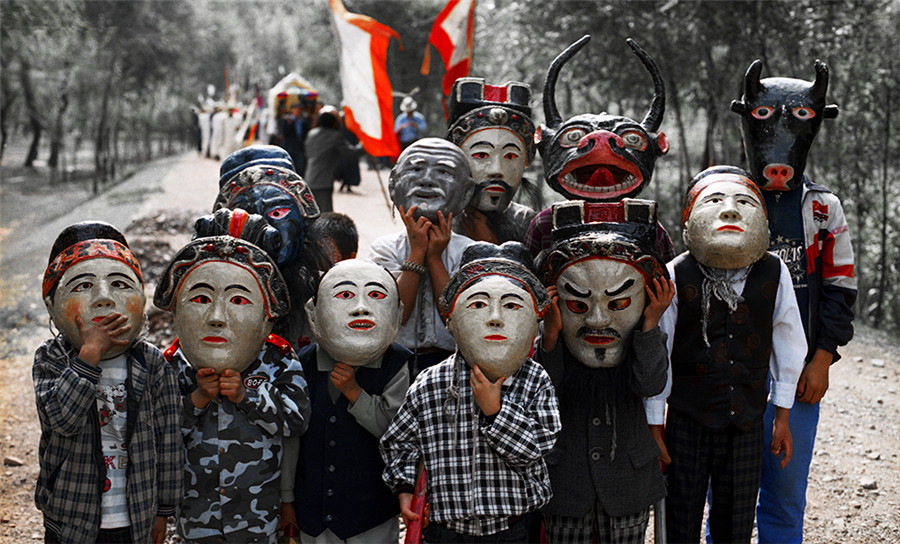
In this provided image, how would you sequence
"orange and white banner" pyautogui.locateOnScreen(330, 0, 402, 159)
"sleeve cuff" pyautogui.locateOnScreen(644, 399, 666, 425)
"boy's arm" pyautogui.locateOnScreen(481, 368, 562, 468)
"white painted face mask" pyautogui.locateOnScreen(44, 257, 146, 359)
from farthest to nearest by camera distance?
"orange and white banner" pyautogui.locateOnScreen(330, 0, 402, 159) < "sleeve cuff" pyautogui.locateOnScreen(644, 399, 666, 425) < "white painted face mask" pyautogui.locateOnScreen(44, 257, 146, 359) < "boy's arm" pyautogui.locateOnScreen(481, 368, 562, 468)

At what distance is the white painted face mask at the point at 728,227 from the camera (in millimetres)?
3096

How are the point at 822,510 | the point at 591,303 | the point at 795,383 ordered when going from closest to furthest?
the point at 591,303 < the point at 795,383 < the point at 822,510

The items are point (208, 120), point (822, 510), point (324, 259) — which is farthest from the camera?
point (208, 120)

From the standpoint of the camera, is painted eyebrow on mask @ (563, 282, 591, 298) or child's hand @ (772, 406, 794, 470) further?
child's hand @ (772, 406, 794, 470)

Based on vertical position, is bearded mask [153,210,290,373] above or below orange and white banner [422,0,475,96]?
below

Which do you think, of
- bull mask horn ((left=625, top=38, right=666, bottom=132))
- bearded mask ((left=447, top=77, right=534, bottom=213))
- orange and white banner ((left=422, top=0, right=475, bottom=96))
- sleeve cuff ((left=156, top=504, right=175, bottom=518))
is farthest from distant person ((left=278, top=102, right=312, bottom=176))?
sleeve cuff ((left=156, top=504, right=175, bottom=518))

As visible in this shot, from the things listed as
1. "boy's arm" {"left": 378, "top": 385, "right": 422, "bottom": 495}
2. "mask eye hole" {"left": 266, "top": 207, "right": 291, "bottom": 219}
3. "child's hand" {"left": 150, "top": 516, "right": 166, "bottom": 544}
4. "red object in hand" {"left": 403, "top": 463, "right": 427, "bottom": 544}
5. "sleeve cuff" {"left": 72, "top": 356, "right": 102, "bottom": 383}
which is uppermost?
"mask eye hole" {"left": 266, "top": 207, "right": 291, "bottom": 219}

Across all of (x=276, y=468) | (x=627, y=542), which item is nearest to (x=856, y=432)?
(x=627, y=542)

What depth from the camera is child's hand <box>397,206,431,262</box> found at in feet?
11.0

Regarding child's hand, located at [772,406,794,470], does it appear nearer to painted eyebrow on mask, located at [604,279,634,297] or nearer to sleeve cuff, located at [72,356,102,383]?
painted eyebrow on mask, located at [604,279,634,297]

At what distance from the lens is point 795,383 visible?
130 inches

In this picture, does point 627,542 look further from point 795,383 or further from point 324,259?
point 324,259

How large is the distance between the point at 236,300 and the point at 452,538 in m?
1.23

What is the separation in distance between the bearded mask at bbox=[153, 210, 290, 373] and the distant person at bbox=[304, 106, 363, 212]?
6349 mm
